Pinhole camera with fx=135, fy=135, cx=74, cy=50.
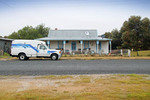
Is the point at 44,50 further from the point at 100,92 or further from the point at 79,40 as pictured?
the point at 100,92

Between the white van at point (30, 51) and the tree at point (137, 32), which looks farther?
the tree at point (137, 32)

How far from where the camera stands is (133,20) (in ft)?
105

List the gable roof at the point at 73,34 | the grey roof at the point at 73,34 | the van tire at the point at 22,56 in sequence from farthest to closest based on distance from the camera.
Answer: the gable roof at the point at 73,34, the grey roof at the point at 73,34, the van tire at the point at 22,56

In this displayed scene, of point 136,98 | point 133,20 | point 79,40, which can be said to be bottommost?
point 136,98

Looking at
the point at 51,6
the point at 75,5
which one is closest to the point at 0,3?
the point at 51,6

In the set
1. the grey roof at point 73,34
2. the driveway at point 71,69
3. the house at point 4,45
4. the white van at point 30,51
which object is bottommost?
the driveway at point 71,69

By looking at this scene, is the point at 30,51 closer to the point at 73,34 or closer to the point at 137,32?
the point at 73,34

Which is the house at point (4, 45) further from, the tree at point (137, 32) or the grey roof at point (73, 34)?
the tree at point (137, 32)

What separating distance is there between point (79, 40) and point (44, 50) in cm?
1153

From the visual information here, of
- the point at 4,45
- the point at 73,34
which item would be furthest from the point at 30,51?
the point at 73,34

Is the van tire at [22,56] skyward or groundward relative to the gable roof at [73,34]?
groundward

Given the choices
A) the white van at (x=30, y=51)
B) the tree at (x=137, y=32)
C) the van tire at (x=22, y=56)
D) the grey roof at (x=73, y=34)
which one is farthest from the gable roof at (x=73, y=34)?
the van tire at (x=22, y=56)

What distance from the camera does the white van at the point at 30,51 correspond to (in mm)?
15992

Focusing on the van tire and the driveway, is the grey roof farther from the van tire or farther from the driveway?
the driveway
